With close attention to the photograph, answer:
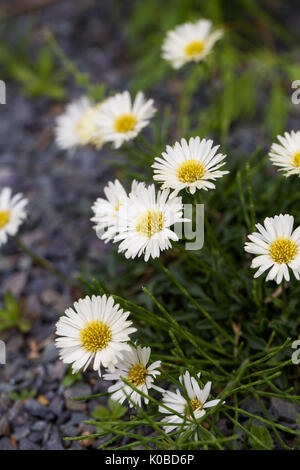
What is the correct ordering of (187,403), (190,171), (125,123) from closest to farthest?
(187,403) → (190,171) → (125,123)

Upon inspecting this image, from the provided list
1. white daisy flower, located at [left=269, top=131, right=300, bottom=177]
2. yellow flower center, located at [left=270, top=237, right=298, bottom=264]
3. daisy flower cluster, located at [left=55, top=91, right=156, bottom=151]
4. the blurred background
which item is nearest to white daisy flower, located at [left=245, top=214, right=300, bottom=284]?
yellow flower center, located at [left=270, top=237, right=298, bottom=264]

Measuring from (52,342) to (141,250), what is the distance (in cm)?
80

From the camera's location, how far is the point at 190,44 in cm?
216

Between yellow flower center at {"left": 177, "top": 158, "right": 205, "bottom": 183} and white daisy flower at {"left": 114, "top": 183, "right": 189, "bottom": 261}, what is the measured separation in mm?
65

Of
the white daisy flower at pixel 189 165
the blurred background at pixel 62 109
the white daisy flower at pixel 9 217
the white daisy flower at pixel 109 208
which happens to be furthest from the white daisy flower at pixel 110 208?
the blurred background at pixel 62 109

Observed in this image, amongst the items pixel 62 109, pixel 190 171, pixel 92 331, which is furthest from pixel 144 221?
pixel 62 109

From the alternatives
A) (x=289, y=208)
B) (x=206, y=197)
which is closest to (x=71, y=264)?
(x=206, y=197)

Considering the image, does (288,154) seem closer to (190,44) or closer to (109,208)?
Answer: (109,208)

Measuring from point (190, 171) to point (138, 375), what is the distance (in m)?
0.56

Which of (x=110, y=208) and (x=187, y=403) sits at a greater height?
(x=110, y=208)

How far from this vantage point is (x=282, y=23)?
333 centimetres

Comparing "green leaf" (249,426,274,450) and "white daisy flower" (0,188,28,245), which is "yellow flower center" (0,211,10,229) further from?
"green leaf" (249,426,274,450)

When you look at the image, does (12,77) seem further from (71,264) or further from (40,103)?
(71,264)

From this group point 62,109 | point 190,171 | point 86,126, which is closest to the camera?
point 190,171
